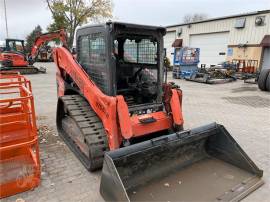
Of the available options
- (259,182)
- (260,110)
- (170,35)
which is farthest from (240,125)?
(170,35)

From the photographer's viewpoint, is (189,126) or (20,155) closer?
(20,155)

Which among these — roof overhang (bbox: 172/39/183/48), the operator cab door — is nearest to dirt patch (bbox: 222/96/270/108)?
the operator cab door

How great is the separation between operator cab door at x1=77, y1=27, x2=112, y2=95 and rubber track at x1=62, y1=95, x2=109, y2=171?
1.84ft

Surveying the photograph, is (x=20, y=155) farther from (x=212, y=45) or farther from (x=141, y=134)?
(x=212, y=45)

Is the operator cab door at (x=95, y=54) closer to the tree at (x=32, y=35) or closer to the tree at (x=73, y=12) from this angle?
the tree at (x=73, y=12)

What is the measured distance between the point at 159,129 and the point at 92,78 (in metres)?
1.49

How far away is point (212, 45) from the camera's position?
20.2 m

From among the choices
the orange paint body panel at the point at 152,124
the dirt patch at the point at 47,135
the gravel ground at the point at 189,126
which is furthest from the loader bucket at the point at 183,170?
the dirt patch at the point at 47,135

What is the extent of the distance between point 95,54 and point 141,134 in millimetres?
1552

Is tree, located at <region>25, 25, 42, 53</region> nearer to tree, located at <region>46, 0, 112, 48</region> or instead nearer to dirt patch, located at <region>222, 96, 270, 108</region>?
tree, located at <region>46, 0, 112, 48</region>

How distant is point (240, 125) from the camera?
6207mm

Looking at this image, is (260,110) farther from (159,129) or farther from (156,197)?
(156,197)

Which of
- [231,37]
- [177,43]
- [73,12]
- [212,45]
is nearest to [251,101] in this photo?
[231,37]

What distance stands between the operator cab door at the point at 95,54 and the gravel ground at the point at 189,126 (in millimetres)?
1421
